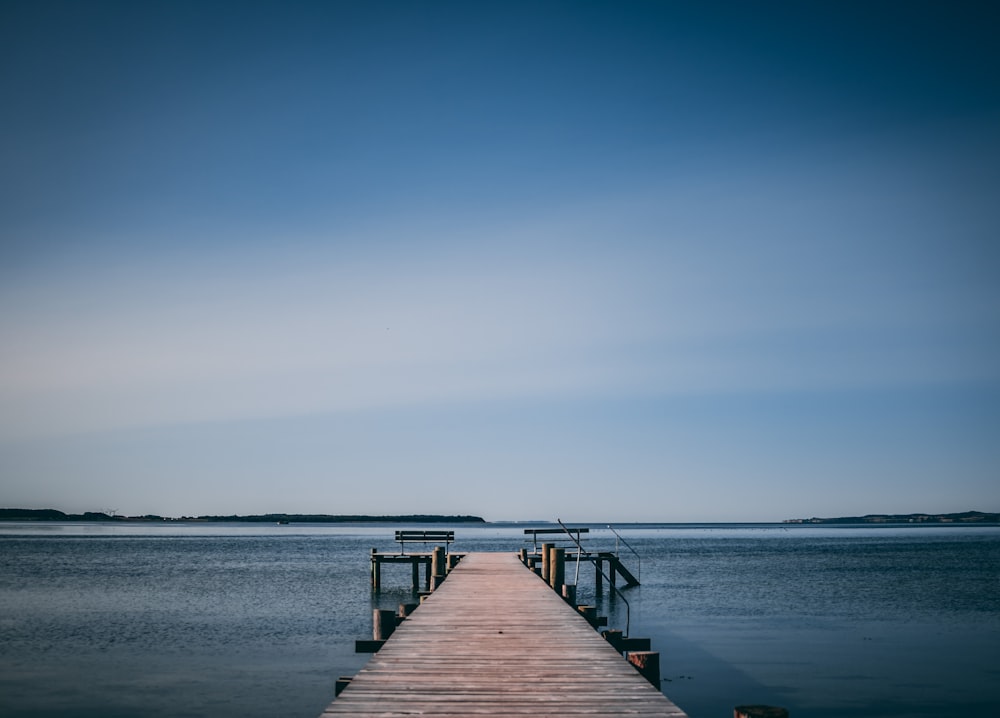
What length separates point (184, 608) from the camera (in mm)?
32156

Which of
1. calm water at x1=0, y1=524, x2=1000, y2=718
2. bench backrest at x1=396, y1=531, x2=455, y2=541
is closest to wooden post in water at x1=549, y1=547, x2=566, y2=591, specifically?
calm water at x1=0, y1=524, x2=1000, y2=718

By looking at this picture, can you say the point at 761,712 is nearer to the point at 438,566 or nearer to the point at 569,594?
the point at 569,594

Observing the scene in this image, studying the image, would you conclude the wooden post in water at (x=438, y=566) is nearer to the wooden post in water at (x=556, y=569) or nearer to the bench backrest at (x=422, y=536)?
the wooden post in water at (x=556, y=569)

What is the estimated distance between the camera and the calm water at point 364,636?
57.6ft

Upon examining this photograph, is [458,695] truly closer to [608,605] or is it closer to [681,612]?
[681,612]

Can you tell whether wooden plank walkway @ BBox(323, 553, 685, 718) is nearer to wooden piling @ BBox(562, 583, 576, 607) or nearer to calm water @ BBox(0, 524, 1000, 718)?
calm water @ BBox(0, 524, 1000, 718)

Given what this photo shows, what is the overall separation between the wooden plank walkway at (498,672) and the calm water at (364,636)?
453 centimetres

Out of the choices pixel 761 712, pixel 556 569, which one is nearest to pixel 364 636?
pixel 556 569

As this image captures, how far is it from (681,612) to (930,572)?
29.3 m

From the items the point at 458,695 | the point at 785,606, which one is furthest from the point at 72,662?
the point at 785,606

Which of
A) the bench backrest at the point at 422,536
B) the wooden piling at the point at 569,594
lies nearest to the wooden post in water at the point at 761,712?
the wooden piling at the point at 569,594

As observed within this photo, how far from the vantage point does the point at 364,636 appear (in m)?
25.2

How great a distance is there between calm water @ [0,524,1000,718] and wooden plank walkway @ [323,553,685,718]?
4.53 meters

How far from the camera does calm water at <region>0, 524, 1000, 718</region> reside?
1756 cm
